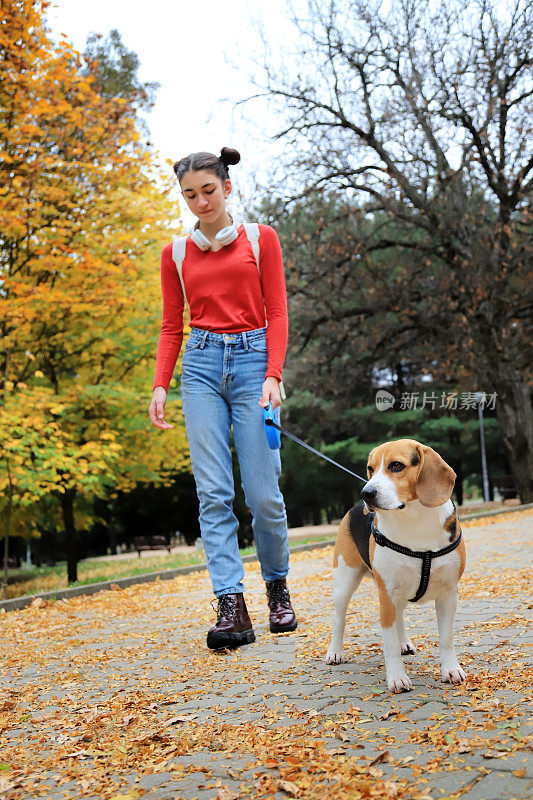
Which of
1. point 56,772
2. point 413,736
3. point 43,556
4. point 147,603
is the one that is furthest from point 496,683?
point 43,556

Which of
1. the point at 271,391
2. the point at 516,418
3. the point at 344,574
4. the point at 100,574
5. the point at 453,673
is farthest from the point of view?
the point at 516,418

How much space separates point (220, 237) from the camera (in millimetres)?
4465

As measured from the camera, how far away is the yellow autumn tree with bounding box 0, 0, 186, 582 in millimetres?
9578

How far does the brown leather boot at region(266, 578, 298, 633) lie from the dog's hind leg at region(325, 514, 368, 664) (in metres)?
0.95

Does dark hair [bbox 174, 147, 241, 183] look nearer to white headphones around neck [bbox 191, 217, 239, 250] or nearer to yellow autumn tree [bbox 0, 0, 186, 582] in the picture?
white headphones around neck [bbox 191, 217, 239, 250]

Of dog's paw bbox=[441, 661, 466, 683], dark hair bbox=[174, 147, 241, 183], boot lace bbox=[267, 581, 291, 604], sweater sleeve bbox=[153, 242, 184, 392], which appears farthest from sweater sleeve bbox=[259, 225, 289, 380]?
dog's paw bbox=[441, 661, 466, 683]

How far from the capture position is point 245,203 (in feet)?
59.5

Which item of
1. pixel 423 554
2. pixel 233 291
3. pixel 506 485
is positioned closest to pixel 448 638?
pixel 423 554

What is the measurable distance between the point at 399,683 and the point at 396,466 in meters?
0.87

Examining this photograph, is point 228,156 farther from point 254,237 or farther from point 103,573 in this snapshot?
point 103,573

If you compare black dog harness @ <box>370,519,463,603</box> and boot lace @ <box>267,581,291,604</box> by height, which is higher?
black dog harness @ <box>370,519,463,603</box>

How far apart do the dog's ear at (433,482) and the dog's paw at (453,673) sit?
0.71 metres
